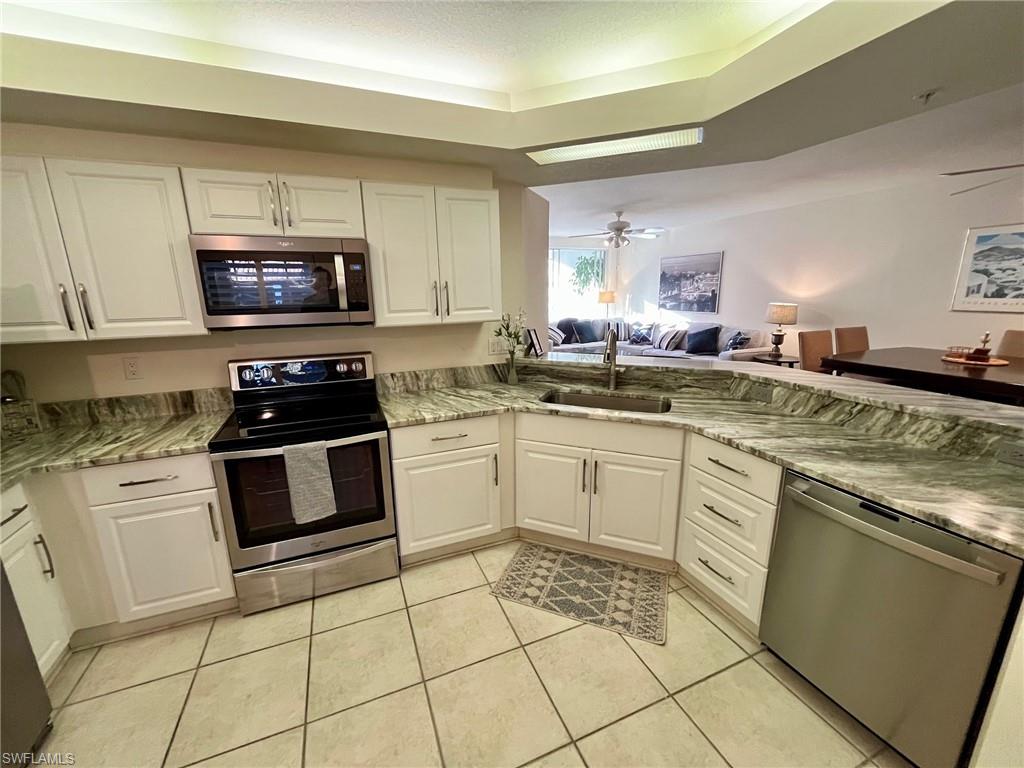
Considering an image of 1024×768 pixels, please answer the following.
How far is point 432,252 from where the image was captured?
2.20 metres

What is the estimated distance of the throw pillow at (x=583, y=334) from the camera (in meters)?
7.88

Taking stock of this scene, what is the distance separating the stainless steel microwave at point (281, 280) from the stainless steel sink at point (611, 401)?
1.25 meters

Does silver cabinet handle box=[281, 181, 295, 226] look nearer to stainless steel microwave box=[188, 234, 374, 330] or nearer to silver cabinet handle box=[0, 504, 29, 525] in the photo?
stainless steel microwave box=[188, 234, 374, 330]

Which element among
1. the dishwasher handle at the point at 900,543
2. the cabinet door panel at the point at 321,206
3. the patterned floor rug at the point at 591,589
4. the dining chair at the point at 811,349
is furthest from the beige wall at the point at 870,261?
the cabinet door panel at the point at 321,206

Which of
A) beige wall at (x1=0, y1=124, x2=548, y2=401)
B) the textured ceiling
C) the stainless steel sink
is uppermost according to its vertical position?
the textured ceiling

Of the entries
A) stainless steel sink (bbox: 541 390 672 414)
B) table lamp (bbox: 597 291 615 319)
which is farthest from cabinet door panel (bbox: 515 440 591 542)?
table lamp (bbox: 597 291 615 319)

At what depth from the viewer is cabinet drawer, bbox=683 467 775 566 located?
159cm

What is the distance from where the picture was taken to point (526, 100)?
2053 millimetres

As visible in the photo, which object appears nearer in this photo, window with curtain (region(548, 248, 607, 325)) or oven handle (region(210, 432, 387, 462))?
oven handle (region(210, 432, 387, 462))

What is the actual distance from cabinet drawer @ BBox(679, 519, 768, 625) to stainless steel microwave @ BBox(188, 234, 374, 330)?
6.54 ft

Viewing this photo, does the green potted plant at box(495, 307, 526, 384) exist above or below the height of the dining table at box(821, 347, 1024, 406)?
above

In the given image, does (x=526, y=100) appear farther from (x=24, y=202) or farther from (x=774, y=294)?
(x=774, y=294)

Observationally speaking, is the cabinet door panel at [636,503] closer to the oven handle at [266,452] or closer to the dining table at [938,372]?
the oven handle at [266,452]

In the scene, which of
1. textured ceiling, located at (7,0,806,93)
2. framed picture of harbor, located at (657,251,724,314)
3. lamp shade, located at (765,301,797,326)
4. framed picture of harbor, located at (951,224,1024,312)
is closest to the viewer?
textured ceiling, located at (7,0,806,93)
